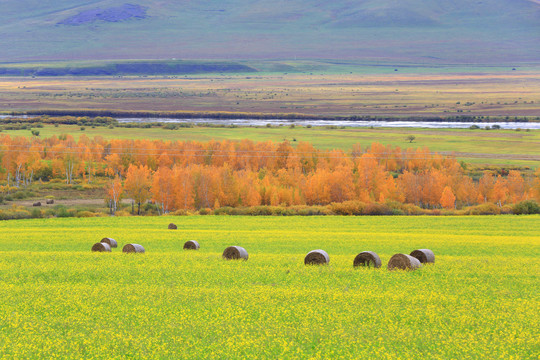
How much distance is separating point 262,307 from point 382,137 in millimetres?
129245

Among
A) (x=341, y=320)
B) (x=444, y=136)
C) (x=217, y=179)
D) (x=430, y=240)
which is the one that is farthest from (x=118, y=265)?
(x=444, y=136)

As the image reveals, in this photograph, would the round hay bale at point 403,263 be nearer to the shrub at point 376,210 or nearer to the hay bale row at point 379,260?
the hay bale row at point 379,260

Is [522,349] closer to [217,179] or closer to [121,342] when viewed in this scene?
[121,342]

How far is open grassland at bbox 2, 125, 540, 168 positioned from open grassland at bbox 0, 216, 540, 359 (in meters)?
88.9

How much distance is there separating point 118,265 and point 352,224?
27.6m

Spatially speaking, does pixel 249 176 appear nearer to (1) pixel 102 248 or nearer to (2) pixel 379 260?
(1) pixel 102 248

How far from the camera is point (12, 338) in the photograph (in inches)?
512

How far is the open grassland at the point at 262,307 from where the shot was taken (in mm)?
12656

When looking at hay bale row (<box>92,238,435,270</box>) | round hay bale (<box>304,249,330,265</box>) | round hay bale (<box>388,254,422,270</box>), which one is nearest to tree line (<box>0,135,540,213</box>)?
hay bale row (<box>92,238,435,270</box>)

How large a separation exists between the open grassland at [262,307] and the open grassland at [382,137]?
8894 centimetres

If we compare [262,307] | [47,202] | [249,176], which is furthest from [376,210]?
[262,307]

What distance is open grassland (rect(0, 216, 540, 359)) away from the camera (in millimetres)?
12656

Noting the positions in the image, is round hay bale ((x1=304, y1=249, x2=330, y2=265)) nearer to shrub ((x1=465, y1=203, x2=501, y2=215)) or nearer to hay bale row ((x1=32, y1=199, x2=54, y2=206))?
shrub ((x1=465, y1=203, x2=501, y2=215))

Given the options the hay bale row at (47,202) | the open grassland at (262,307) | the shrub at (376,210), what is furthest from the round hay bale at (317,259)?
the hay bale row at (47,202)
